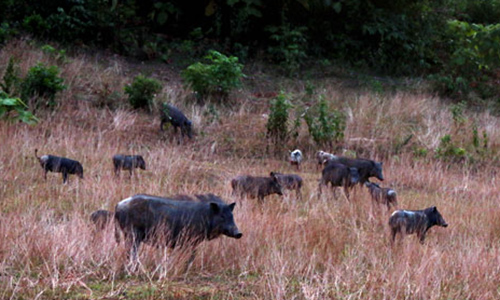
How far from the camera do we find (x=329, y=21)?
23.3 m

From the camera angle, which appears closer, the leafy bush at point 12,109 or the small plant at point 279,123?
the leafy bush at point 12,109

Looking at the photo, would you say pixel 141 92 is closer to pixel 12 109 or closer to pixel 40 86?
pixel 40 86

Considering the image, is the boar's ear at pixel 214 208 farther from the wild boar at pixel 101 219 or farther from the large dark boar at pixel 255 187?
the large dark boar at pixel 255 187

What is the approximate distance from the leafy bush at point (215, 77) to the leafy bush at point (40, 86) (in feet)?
10.7

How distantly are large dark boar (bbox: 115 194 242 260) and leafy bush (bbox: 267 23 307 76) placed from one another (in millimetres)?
14110

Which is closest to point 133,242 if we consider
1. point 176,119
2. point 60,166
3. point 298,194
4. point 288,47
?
point 60,166

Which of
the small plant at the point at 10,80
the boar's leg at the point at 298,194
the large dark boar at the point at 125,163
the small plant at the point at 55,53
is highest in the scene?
the small plant at the point at 55,53

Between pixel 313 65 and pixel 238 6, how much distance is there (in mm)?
3070

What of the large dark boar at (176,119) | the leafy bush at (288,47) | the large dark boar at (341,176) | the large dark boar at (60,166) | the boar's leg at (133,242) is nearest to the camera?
the boar's leg at (133,242)

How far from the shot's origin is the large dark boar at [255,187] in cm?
955

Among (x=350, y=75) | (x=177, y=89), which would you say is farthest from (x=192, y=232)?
(x=350, y=75)

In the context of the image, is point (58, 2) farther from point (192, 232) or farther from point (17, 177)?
point (192, 232)

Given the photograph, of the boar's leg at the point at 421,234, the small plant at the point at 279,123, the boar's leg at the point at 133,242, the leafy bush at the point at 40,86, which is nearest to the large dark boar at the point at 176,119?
the small plant at the point at 279,123

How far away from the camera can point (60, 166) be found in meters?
9.88
